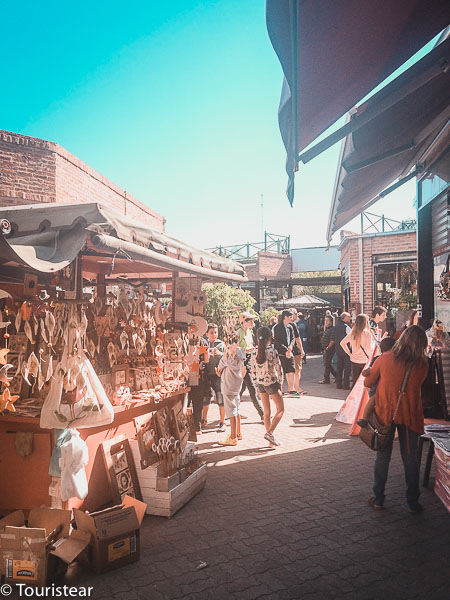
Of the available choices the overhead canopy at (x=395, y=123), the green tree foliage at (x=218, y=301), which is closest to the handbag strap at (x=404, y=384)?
the overhead canopy at (x=395, y=123)

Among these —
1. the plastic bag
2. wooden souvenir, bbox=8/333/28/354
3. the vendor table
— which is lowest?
the vendor table

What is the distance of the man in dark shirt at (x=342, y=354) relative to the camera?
10.7 meters

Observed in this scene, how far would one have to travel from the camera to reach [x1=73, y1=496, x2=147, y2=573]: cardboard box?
127 inches

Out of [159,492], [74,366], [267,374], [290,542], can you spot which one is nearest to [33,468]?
[74,366]

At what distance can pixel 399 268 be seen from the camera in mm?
13680

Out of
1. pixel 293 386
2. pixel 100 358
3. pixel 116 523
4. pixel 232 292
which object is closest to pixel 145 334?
pixel 100 358

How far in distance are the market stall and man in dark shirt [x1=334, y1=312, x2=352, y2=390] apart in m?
6.45

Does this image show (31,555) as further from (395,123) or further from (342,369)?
(342,369)

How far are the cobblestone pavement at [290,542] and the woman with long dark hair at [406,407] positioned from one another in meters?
Answer: 0.33

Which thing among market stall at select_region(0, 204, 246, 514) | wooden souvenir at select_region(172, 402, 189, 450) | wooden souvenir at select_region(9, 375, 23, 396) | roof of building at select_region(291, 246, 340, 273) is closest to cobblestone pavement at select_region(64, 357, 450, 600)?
wooden souvenir at select_region(172, 402, 189, 450)

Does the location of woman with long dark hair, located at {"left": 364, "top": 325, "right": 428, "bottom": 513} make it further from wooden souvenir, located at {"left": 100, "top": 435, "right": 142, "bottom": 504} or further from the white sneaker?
wooden souvenir, located at {"left": 100, "top": 435, "right": 142, "bottom": 504}

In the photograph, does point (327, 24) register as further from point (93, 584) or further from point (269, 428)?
point (269, 428)

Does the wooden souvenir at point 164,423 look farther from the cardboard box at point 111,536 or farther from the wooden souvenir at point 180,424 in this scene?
the cardboard box at point 111,536

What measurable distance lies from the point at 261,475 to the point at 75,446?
254cm
